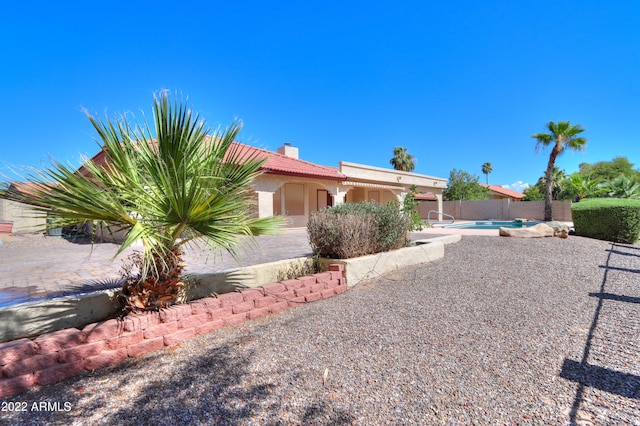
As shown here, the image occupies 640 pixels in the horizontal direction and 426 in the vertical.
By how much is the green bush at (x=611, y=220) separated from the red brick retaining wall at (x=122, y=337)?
48.6ft

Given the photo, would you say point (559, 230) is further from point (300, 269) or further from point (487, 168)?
point (487, 168)

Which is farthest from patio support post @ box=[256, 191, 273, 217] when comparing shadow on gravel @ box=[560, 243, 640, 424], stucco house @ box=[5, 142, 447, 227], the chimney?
shadow on gravel @ box=[560, 243, 640, 424]

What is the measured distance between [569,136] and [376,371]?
2804cm

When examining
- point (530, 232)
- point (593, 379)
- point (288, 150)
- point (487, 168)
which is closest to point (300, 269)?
point (593, 379)

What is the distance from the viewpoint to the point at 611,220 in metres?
12.8

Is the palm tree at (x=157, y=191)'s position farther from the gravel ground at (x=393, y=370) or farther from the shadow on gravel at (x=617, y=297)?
the shadow on gravel at (x=617, y=297)

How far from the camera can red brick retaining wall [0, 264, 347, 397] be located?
8.75ft

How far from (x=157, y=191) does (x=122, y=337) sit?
159 cm

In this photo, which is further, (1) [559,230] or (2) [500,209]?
(2) [500,209]

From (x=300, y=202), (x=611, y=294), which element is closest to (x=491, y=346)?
(x=611, y=294)

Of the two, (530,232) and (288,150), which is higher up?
(288,150)

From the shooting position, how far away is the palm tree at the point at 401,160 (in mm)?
48938

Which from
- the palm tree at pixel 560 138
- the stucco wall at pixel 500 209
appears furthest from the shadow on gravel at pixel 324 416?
the stucco wall at pixel 500 209

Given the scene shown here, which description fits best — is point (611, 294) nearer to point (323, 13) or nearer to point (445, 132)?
point (323, 13)
